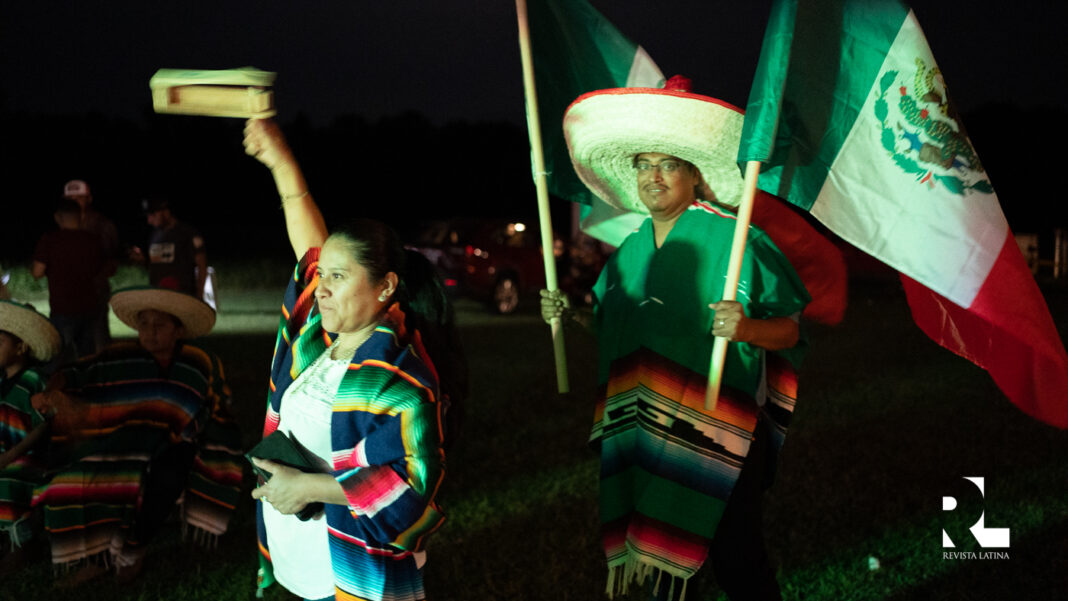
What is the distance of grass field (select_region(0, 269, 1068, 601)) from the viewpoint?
4.38 meters

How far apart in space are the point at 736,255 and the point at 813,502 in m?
3.35

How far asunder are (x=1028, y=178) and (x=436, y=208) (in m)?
35.2

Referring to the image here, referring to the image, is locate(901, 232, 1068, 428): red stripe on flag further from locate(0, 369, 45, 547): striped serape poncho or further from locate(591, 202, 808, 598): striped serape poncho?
locate(0, 369, 45, 547): striped serape poncho

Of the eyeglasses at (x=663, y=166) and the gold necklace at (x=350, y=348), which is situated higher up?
the eyeglasses at (x=663, y=166)

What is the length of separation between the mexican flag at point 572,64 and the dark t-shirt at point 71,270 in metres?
4.69

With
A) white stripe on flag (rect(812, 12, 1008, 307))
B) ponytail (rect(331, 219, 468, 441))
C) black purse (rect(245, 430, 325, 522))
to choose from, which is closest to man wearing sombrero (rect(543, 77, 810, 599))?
white stripe on flag (rect(812, 12, 1008, 307))

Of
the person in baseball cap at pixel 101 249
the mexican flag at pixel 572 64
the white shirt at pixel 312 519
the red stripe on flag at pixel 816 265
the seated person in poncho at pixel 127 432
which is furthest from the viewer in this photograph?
the person in baseball cap at pixel 101 249

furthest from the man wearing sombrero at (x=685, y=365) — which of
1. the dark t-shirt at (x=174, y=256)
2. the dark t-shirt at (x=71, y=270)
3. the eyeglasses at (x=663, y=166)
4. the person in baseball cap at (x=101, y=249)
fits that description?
the dark t-shirt at (x=174, y=256)

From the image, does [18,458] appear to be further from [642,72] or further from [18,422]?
[642,72]

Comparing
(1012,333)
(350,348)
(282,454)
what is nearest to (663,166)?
(1012,333)

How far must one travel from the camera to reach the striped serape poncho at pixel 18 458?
4.38m

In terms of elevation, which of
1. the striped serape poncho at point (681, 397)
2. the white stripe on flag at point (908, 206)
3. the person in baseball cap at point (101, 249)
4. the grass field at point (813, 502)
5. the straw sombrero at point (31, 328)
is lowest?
the grass field at point (813, 502)

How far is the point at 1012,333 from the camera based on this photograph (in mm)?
2842

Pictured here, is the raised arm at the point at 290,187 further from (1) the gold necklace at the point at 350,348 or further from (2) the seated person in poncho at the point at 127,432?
(2) the seated person in poncho at the point at 127,432
